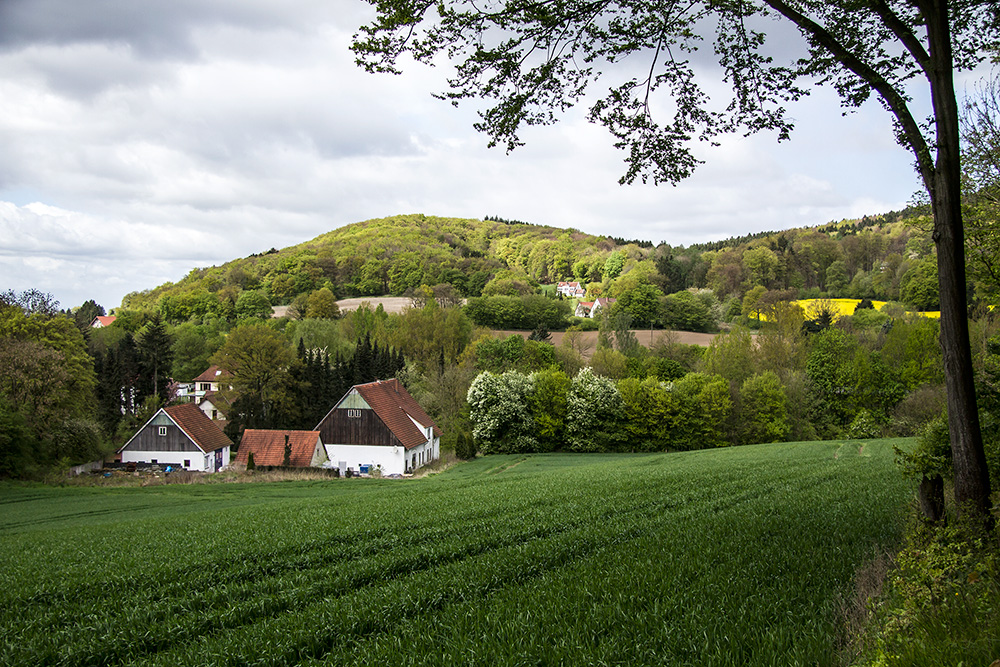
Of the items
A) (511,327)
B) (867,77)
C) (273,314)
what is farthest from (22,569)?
(273,314)

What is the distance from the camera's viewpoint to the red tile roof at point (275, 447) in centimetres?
4696

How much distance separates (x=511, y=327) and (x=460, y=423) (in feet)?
165

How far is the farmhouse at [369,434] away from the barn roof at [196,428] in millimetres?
10623

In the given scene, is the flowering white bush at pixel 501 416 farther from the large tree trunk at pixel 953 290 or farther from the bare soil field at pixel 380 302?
the bare soil field at pixel 380 302

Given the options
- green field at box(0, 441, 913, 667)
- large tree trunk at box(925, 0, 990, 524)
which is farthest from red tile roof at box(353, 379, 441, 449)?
large tree trunk at box(925, 0, 990, 524)

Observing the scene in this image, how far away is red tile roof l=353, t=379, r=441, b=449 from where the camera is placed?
4866 centimetres

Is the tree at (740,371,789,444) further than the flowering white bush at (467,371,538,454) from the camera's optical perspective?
Yes

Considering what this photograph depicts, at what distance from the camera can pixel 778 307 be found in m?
68.6

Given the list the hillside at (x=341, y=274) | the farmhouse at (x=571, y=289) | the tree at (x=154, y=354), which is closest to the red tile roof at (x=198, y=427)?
the tree at (x=154, y=354)

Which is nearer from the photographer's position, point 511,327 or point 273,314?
point 511,327

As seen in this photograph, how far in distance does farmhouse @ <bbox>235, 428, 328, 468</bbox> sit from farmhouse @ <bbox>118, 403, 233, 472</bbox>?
4.75m

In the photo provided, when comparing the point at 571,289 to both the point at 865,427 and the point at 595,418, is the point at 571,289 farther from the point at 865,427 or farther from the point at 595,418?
the point at 865,427

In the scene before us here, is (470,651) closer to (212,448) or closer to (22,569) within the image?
(22,569)

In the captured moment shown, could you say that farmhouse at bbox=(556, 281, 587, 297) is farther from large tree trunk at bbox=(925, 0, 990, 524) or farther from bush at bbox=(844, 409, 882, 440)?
large tree trunk at bbox=(925, 0, 990, 524)
